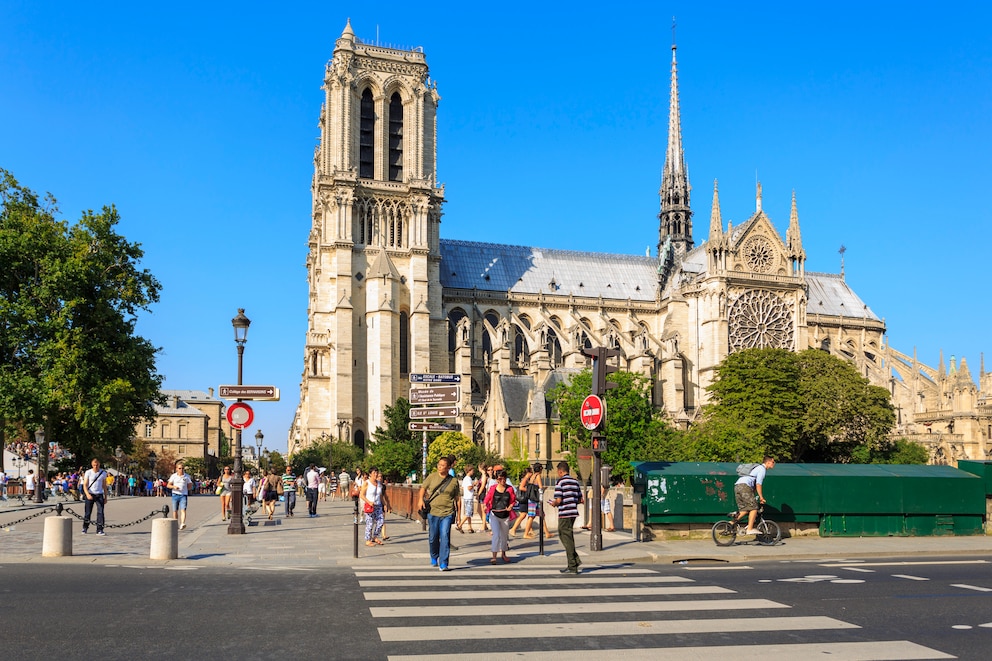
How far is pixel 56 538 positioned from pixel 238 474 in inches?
239

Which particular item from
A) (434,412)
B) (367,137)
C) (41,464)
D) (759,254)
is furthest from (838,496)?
(759,254)

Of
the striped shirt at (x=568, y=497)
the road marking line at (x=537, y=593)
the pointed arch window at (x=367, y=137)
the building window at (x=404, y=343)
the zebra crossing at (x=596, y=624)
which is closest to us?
the zebra crossing at (x=596, y=624)

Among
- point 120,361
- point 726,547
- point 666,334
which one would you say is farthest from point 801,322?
point 726,547

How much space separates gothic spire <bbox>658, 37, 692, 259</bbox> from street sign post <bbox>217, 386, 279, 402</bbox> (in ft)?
233

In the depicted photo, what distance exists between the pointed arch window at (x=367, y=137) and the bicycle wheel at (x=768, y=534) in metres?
55.6

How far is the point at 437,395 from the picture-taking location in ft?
74.9

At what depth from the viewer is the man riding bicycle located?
17484 millimetres

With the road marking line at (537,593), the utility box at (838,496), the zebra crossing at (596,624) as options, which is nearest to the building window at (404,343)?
the utility box at (838,496)

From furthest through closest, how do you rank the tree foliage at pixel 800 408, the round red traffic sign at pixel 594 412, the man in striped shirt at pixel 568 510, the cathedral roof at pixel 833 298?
the cathedral roof at pixel 833 298
the tree foliage at pixel 800 408
the round red traffic sign at pixel 594 412
the man in striped shirt at pixel 568 510

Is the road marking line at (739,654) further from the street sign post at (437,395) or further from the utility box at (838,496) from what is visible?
the street sign post at (437,395)

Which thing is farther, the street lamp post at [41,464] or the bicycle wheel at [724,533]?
the street lamp post at [41,464]

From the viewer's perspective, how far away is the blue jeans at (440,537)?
1402 centimetres

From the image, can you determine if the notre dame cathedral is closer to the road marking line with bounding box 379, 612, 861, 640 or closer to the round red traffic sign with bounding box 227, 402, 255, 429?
the round red traffic sign with bounding box 227, 402, 255, 429

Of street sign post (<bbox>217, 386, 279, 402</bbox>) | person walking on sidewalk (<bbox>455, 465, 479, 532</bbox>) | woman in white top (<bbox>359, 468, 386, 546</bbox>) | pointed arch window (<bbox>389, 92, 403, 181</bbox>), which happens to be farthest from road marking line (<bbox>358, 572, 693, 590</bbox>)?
pointed arch window (<bbox>389, 92, 403, 181</bbox>)
